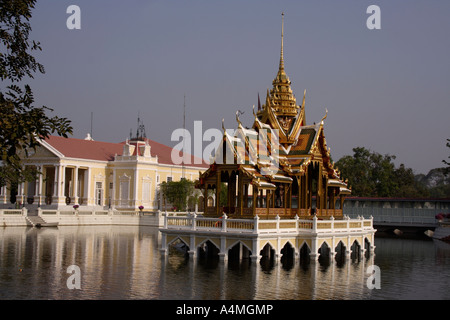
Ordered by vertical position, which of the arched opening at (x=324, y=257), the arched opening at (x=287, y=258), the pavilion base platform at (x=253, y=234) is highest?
the pavilion base platform at (x=253, y=234)

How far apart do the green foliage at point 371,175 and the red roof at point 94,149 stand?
64.6 feet

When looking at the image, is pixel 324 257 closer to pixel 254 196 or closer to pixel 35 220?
pixel 254 196

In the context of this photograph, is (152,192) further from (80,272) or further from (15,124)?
(15,124)

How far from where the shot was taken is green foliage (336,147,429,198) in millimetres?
77369

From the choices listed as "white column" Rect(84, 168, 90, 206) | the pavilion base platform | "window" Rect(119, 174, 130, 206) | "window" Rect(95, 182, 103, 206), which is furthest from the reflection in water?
"window" Rect(95, 182, 103, 206)

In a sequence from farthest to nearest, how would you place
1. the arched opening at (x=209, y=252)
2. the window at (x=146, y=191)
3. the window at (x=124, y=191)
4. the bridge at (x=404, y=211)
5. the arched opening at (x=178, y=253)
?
the window at (x=146, y=191)
the window at (x=124, y=191)
the bridge at (x=404, y=211)
the arched opening at (x=209, y=252)
the arched opening at (x=178, y=253)

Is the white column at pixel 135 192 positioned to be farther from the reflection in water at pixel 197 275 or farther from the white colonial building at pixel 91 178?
the reflection in water at pixel 197 275

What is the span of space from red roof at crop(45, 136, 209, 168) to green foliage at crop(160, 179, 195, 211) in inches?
233

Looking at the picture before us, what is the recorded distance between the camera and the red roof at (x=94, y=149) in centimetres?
6399

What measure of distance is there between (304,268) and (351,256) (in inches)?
285

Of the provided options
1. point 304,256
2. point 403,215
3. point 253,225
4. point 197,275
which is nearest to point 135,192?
point 403,215

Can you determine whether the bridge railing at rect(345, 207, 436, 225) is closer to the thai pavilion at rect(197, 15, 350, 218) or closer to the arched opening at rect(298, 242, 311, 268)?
the thai pavilion at rect(197, 15, 350, 218)

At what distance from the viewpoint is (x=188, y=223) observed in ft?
85.5

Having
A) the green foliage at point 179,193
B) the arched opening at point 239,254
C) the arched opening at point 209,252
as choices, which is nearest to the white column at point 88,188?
the green foliage at point 179,193
